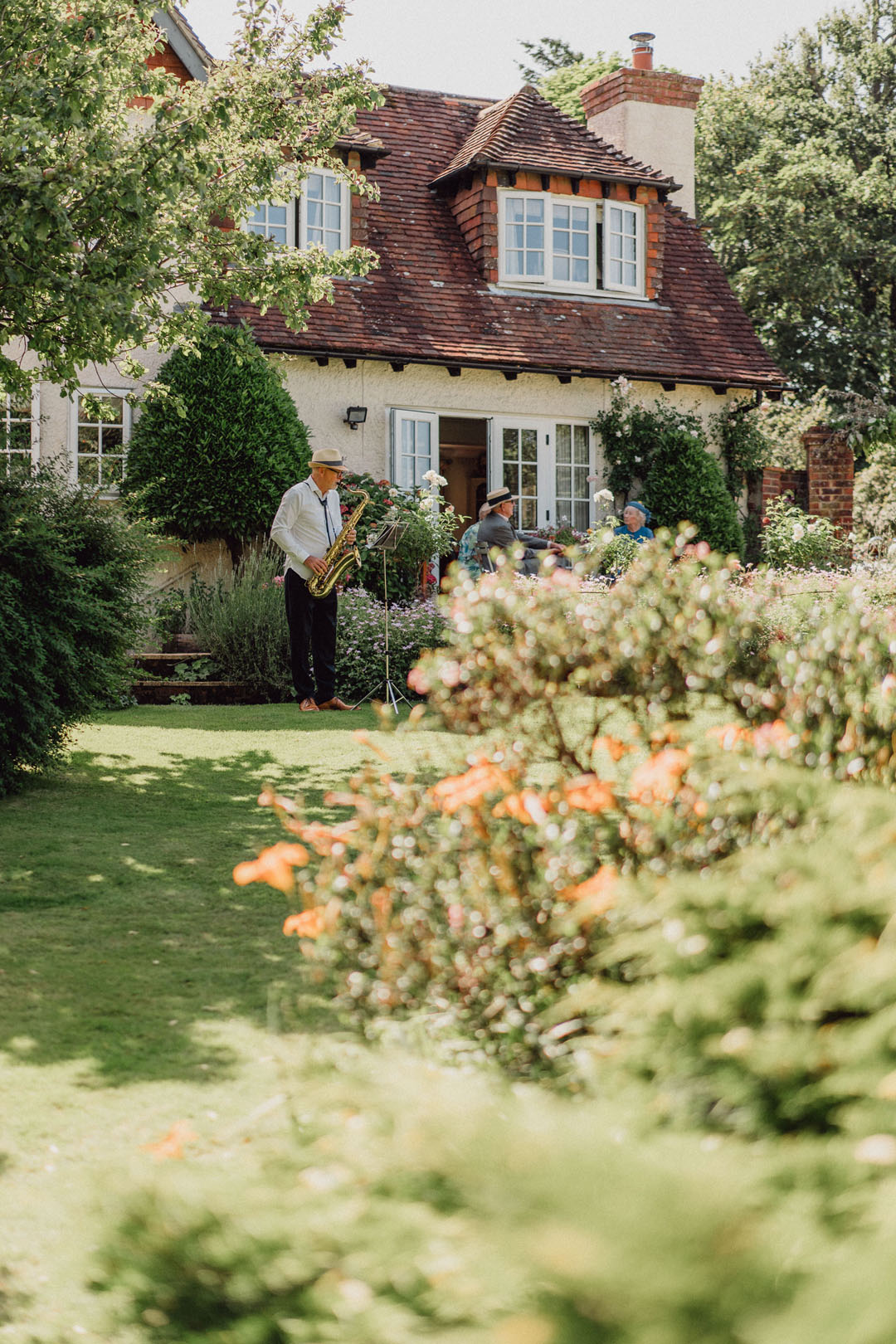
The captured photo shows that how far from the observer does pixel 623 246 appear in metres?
18.9

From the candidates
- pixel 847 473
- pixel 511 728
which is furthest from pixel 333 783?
pixel 847 473

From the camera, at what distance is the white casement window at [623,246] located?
1869 cm

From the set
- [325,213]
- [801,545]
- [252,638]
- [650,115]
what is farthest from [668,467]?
[252,638]

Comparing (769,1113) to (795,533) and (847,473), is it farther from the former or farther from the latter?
(847,473)

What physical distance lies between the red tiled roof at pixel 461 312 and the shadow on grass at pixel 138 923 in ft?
32.9

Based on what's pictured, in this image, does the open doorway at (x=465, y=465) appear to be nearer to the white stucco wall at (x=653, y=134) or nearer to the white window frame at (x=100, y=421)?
the white stucco wall at (x=653, y=134)

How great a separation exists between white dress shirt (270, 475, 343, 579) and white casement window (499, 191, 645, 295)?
861 centimetres

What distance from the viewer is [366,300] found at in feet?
56.0

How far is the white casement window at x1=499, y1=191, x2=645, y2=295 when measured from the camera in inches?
716

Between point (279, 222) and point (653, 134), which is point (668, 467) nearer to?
point (279, 222)

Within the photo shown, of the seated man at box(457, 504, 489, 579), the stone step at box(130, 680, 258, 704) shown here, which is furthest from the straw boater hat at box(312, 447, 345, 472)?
the stone step at box(130, 680, 258, 704)

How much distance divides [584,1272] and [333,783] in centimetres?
611

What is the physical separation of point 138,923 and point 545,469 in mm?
13976

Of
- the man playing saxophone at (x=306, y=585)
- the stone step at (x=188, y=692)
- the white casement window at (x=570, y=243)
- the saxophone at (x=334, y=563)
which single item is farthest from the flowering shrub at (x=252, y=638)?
the white casement window at (x=570, y=243)
